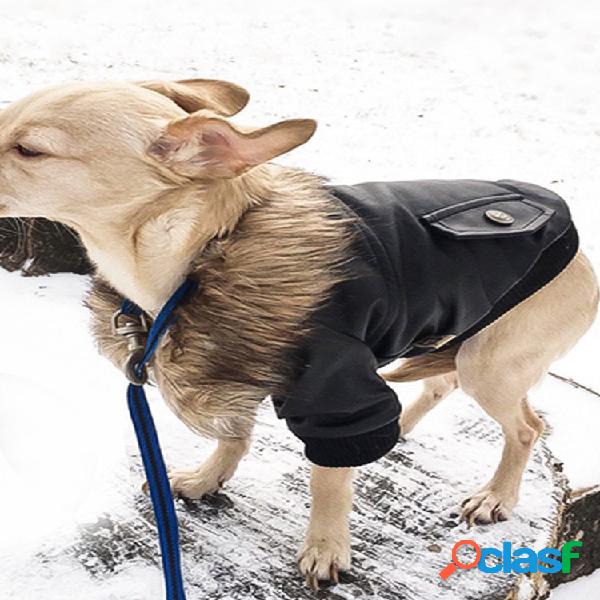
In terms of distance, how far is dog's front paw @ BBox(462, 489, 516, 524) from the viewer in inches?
96.0

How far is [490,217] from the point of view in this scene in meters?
2.15

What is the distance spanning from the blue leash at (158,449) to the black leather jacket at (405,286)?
27 cm

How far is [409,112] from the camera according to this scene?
24.1 feet

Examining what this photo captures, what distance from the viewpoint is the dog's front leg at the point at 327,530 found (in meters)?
2.16

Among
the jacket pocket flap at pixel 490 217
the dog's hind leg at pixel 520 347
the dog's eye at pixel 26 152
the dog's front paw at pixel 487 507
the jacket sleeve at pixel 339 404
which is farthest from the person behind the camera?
the dog's front paw at pixel 487 507

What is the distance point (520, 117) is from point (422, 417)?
5285mm

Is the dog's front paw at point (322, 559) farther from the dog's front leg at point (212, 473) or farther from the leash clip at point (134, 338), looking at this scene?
the leash clip at point (134, 338)

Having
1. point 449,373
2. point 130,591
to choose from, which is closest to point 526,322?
point 449,373

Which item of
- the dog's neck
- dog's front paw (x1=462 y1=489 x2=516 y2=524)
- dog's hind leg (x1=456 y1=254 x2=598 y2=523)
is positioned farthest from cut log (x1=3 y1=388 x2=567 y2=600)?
the dog's neck

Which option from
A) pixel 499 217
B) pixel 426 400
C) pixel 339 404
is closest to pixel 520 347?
pixel 499 217

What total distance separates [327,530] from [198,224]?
81 centimetres

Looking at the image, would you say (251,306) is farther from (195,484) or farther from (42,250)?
(42,250)

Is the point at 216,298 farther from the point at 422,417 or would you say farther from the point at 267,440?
the point at 422,417

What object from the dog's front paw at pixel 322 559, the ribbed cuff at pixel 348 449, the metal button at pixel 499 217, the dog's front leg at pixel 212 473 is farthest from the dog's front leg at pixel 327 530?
the metal button at pixel 499 217
